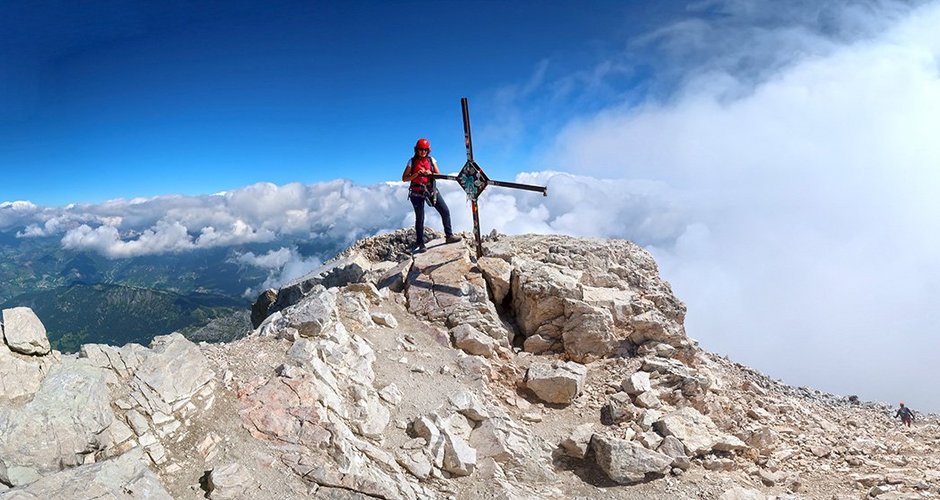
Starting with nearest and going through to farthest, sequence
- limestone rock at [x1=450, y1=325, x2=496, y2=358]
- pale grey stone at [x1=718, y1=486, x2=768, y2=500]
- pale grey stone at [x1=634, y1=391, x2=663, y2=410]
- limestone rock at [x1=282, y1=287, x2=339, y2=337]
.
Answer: pale grey stone at [x1=718, y1=486, x2=768, y2=500] → limestone rock at [x1=282, y1=287, x2=339, y2=337] → pale grey stone at [x1=634, y1=391, x2=663, y2=410] → limestone rock at [x1=450, y1=325, x2=496, y2=358]

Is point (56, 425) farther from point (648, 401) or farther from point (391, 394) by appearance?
point (648, 401)

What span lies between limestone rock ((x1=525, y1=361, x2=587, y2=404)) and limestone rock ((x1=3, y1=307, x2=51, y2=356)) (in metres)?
12.4

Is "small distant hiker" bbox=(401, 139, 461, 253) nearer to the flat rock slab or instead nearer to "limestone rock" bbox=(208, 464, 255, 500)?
the flat rock slab

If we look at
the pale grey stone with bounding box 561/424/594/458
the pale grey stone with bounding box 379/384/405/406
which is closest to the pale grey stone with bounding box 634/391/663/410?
the pale grey stone with bounding box 561/424/594/458

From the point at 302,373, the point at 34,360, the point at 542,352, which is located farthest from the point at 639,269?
the point at 34,360

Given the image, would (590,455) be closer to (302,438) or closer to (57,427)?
(302,438)

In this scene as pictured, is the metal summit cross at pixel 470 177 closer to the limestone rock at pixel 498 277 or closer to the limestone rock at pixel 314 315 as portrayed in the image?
the limestone rock at pixel 498 277

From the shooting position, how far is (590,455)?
12523mm

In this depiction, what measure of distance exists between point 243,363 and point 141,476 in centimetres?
430

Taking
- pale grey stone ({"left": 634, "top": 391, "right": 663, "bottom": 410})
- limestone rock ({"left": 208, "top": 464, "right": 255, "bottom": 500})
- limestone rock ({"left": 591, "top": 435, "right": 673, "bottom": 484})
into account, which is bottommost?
limestone rock ({"left": 591, "top": 435, "right": 673, "bottom": 484})

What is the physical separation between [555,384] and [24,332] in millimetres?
13278

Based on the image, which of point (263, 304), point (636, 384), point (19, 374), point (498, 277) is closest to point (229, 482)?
point (19, 374)

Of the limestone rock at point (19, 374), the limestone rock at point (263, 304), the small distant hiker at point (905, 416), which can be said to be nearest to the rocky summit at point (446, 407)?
the limestone rock at point (19, 374)

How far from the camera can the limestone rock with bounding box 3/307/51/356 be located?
28.7ft
